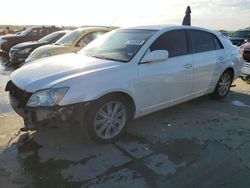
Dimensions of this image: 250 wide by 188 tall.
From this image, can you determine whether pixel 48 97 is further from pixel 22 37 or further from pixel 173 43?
pixel 22 37

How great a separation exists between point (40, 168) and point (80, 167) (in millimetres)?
479

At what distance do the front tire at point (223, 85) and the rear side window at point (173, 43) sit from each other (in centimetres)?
154

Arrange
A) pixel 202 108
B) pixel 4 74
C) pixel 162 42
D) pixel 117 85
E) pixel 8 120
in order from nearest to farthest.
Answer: pixel 117 85
pixel 162 42
pixel 8 120
pixel 202 108
pixel 4 74

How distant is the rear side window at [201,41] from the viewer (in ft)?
18.1

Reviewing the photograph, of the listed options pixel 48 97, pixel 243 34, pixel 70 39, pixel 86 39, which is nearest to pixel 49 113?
pixel 48 97

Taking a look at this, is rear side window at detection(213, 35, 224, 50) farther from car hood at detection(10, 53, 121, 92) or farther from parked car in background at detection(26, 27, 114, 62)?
parked car in background at detection(26, 27, 114, 62)

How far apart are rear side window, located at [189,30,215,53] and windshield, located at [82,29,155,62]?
0.96 m

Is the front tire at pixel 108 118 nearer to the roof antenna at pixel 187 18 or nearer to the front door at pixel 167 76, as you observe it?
the front door at pixel 167 76

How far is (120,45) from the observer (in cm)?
493

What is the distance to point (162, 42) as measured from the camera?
493 cm

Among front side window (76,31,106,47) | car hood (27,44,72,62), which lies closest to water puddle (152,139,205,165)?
car hood (27,44,72,62)

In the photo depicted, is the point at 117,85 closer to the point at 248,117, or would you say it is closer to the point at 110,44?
the point at 110,44

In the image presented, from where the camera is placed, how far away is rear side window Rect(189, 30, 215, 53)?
5531 mm

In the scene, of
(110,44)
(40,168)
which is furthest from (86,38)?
(40,168)
